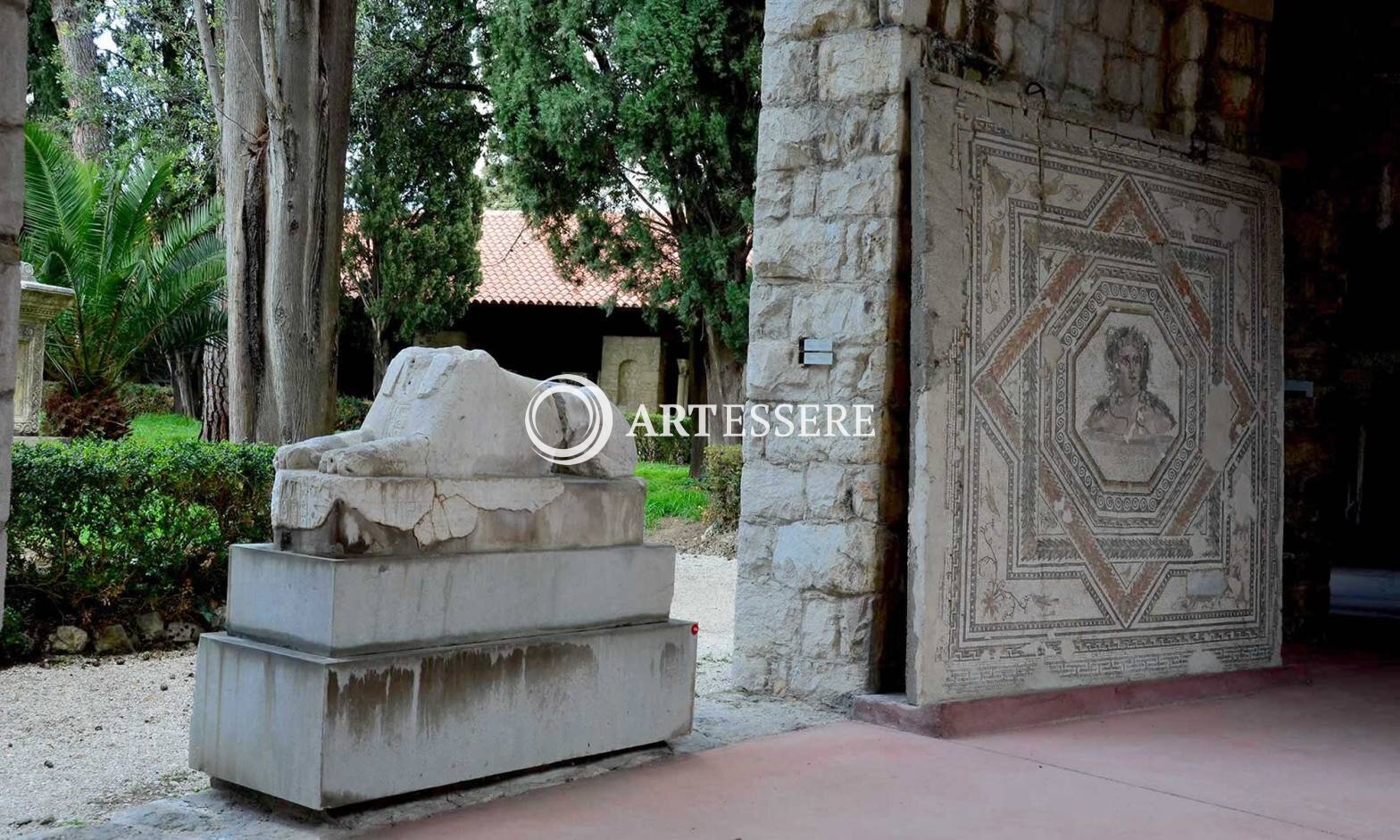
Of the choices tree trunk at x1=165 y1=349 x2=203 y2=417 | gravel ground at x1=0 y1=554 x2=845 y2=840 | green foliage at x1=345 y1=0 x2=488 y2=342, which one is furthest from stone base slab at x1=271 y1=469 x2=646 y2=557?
tree trunk at x1=165 y1=349 x2=203 y2=417

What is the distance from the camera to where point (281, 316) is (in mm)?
7805

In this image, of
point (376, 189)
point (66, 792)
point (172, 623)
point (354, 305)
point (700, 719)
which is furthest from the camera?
point (354, 305)

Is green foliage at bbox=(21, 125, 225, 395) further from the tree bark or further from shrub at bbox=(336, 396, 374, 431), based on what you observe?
shrub at bbox=(336, 396, 374, 431)

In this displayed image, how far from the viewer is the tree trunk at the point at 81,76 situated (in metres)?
17.1

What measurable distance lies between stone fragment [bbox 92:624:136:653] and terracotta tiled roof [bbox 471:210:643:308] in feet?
48.2

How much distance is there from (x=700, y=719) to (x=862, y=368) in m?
1.60

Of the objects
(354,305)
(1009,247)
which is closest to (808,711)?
(1009,247)

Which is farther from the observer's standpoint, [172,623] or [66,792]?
[172,623]

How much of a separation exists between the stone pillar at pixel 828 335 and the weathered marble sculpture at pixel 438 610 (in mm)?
1051

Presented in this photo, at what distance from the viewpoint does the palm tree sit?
31.9 feet

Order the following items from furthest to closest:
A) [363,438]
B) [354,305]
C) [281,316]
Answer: [354,305] < [281,316] < [363,438]

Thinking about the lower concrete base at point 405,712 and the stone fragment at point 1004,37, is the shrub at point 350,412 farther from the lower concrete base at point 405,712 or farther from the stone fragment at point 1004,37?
the lower concrete base at point 405,712

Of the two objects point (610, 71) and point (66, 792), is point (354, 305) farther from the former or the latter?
point (66, 792)

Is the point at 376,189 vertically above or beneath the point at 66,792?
above
